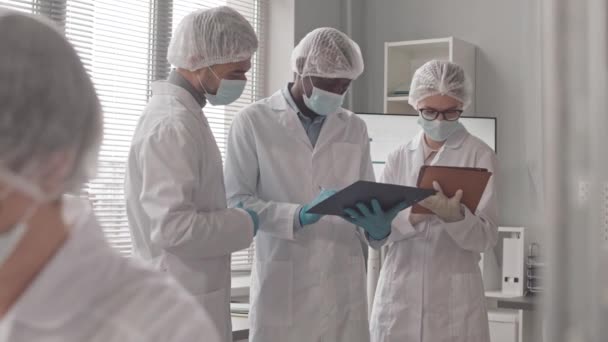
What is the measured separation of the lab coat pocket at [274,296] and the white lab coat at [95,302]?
4.68ft

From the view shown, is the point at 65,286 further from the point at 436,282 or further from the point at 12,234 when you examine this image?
the point at 436,282

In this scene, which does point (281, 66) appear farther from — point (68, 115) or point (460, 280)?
point (68, 115)

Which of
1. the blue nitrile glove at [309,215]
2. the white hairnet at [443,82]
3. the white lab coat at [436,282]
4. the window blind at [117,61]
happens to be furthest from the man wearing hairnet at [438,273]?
the window blind at [117,61]

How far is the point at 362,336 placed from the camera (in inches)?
91.0

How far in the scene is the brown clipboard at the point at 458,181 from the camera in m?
2.31

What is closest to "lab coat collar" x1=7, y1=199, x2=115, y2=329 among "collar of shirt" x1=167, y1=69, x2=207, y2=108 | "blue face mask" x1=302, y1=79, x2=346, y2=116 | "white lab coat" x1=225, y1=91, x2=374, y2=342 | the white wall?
"collar of shirt" x1=167, y1=69, x2=207, y2=108

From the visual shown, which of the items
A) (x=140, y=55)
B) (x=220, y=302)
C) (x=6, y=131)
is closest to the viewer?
(x=6, y=131)

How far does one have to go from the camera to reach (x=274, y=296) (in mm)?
2225

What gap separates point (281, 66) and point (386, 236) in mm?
2057

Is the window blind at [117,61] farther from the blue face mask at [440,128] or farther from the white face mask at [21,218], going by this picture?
the white face mask at [21,218]

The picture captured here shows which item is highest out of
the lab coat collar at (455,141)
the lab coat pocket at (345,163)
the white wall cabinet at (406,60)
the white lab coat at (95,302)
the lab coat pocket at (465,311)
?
the white wall cabinet at (406,60)

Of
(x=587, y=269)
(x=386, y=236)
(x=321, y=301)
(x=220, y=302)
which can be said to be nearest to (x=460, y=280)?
(x=386, y=236)

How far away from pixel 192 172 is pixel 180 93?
24 cm

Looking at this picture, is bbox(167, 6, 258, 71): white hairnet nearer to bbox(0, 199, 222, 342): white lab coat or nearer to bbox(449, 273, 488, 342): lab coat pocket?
bbox(449, 273, 488, 342): lab coat pocket
